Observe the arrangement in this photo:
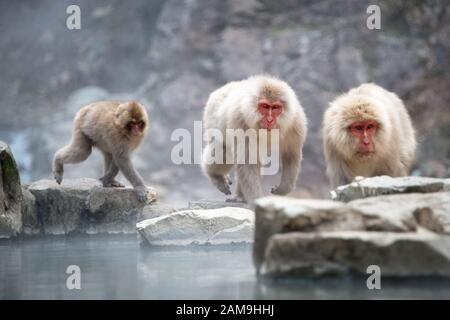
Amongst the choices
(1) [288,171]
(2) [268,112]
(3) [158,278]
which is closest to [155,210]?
(1) [288,171]

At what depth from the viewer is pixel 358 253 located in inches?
157

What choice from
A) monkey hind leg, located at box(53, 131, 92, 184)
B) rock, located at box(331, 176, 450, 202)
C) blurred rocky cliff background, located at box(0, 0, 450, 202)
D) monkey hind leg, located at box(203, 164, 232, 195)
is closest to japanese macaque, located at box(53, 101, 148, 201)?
monkey hind leg, located at box(53, 131, 92, 184)

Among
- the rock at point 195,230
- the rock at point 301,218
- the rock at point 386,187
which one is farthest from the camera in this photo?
the rock at point 195,230

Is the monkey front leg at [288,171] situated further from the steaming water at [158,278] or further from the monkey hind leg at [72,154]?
the monkey hind leg at [72,154]

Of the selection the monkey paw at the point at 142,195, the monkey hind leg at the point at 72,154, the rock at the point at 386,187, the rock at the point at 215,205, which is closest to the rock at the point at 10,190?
the monkey hind leg at the point at 72,154

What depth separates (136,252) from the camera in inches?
230

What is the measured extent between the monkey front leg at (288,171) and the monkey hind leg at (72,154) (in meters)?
1.94

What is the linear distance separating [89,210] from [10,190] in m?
0.75

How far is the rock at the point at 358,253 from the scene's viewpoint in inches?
157

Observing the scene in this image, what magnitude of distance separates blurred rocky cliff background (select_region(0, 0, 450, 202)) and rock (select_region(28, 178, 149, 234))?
6.29m

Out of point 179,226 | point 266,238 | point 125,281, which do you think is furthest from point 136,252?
point 266,238

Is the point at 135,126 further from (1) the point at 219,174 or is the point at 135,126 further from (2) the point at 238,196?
(2) the point at 238,196

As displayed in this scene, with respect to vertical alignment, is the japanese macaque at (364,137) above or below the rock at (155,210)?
above

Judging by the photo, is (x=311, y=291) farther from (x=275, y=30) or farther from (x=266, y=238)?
(x=275, y=30)
